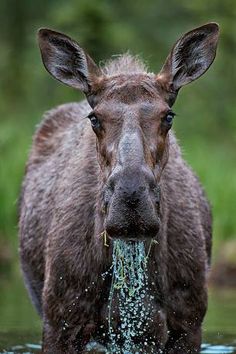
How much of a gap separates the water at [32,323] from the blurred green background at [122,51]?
4893mm

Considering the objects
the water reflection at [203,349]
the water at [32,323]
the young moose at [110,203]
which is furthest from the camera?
the water at [32,323]

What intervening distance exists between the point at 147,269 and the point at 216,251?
8072 mm

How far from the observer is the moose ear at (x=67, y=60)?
8.91 meters

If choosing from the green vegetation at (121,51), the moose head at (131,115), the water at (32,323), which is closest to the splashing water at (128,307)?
the water at (32,323)

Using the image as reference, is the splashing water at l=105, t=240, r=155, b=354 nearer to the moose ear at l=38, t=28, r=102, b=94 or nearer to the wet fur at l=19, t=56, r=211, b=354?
the wet fur at l=19, t=56, r=211, b=354

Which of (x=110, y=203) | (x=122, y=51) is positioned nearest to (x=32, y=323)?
(x=110, y=203)

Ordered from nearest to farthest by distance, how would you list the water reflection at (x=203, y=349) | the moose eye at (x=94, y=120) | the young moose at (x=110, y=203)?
the young moose at (x=110, y=203)
the moose eye at (x=94, y=120)
the water reflection at (x=203, y=349)

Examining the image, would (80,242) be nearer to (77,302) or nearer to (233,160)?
(77,302)

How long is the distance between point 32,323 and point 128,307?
451cm

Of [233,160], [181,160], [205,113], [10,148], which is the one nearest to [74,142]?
[181,160]

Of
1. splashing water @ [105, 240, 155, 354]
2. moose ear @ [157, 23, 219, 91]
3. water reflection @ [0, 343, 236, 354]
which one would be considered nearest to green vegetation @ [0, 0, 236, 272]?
water reflection @ [0, 343, 236, 354]

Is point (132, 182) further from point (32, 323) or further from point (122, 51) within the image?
point (122, 51)

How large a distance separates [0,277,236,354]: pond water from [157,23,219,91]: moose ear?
10.4 ft

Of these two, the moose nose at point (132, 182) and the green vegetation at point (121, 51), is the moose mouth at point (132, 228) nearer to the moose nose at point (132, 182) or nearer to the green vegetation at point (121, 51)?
the moose nose at point (132, 182)
